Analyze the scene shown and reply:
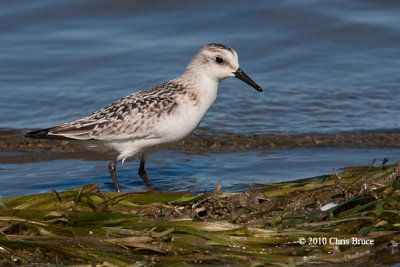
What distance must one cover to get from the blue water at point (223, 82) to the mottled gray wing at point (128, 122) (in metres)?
0.72

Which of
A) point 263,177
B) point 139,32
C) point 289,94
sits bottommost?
point 263,177

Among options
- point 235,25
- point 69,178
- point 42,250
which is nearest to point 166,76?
point 235,25

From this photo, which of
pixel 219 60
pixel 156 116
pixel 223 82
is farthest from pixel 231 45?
pixel 156 116

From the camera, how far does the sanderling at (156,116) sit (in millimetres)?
6855

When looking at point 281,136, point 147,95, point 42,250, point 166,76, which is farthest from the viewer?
point 166,76

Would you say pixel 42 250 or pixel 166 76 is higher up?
pixel 166 76

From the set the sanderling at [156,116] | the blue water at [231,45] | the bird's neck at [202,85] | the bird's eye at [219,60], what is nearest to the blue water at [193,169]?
the sanderling at [156,116]

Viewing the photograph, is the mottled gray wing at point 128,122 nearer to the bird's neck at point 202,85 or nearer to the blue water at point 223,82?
the bird's neck at point 202,85

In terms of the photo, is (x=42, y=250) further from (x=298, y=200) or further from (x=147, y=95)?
(x=147, y=95)

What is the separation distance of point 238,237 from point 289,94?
634 cm

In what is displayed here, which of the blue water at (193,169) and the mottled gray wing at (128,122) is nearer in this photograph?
the mottled gray wing at (128,122)

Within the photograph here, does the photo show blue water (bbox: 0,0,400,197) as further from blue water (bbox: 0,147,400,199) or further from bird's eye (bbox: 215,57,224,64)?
bird's eye (bbox: 215,57,224,64)

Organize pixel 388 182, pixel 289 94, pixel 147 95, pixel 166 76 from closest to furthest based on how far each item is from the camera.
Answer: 1. pixel 388 182
2. pixel 147 95
3. pixel 289 94
4. pixel 166 76

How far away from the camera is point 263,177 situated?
7.27m
